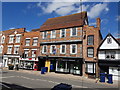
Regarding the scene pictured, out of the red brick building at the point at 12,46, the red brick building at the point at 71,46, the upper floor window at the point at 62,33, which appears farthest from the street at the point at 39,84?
the red brick building at the point at 12,46


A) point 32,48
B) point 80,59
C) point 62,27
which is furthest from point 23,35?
point 80,59

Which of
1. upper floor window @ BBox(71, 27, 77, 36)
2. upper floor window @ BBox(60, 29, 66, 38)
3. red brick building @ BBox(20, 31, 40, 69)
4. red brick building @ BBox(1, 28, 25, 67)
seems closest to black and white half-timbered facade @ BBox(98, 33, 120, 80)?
upper floor window @ BBox(71, 27, 77, 36)

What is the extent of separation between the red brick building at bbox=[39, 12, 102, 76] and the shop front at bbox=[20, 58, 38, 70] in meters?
1.68

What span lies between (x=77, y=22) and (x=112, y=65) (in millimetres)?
10748

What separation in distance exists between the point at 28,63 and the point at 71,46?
12.3 metres

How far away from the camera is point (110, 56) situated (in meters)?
19.5

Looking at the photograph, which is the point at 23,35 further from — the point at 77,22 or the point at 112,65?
the point at 112,65

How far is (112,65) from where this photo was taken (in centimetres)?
1877

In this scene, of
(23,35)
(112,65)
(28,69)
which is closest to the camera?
(112,65)

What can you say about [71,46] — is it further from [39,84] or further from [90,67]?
[39,84]

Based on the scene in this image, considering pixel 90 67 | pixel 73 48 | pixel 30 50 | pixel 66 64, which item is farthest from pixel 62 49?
pixel 30 50

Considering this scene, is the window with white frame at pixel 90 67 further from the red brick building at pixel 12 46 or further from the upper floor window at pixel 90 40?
the red brick building at pixel 12 46

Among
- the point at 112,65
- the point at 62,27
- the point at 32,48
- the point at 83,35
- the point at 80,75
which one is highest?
the point at 62,27

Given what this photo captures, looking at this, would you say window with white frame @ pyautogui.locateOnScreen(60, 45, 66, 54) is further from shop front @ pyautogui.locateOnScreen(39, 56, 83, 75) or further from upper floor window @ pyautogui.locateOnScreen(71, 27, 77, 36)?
upper floor window @ pyautogui.locateOnScreen(71, 27, 77, 36)
